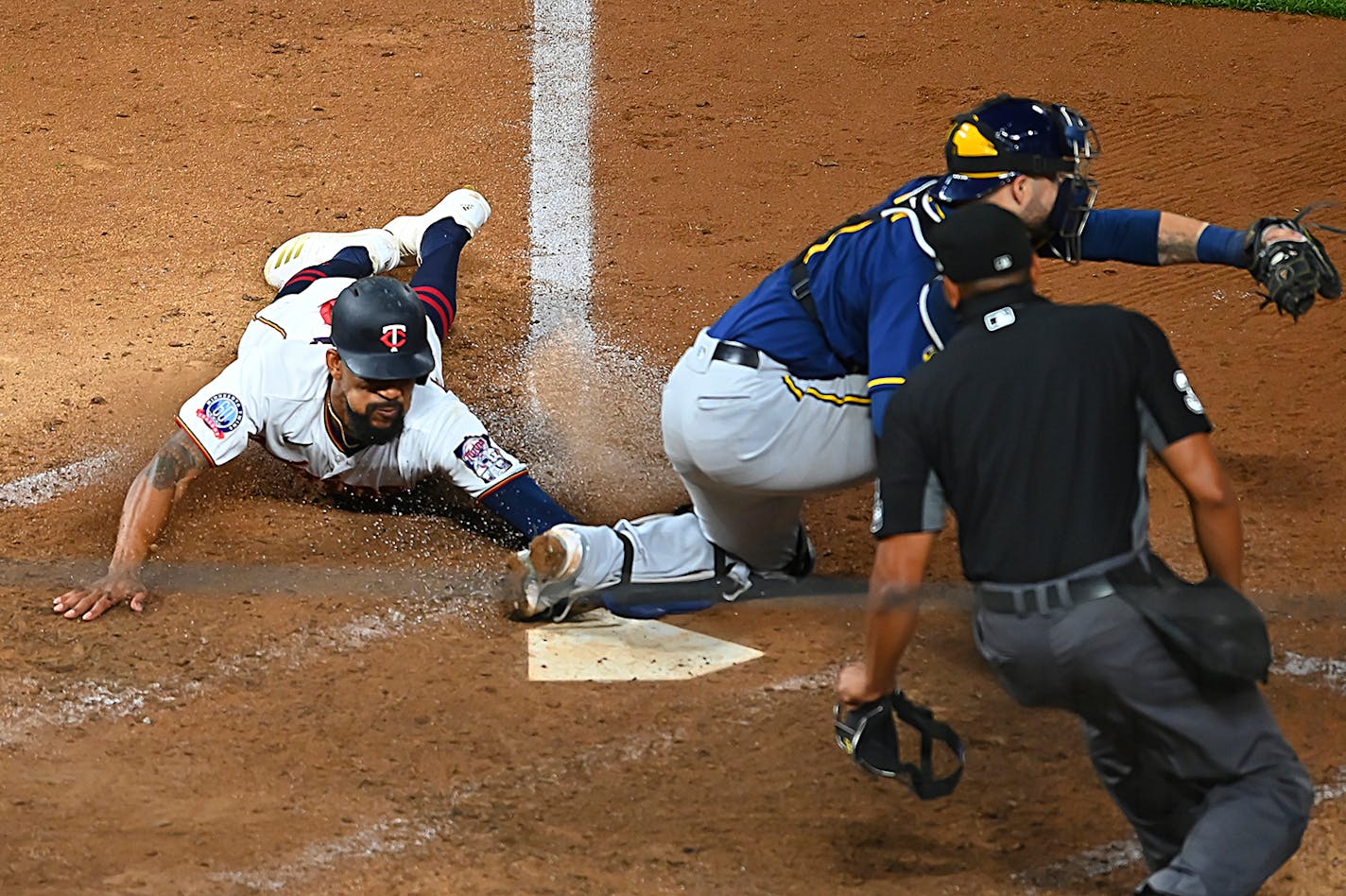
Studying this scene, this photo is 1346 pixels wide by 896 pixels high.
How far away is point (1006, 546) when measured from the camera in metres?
2.92

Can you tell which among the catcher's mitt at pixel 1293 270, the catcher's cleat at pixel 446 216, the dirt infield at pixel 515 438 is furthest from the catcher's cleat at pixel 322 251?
the catcher's mitt at pixel 1293 270

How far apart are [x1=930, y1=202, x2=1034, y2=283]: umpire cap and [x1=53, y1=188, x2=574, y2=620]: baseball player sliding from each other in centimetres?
198

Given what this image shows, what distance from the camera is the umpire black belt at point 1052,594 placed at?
290 cm

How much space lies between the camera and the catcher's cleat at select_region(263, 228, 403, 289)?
6098 millimetres

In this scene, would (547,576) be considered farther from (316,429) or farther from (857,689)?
(857,689)

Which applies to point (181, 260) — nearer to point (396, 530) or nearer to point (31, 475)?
point (31, 475)

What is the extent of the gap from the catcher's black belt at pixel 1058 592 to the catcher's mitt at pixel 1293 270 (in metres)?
1.47

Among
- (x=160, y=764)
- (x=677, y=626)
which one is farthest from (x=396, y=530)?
(x=160, y=764)

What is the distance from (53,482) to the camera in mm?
5102

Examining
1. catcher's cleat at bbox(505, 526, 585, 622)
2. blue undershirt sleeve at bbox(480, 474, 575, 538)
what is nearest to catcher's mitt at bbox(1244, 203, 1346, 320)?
catcher's cleat at bbox(505, 526, 585, 622)

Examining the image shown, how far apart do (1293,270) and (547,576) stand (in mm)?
2197

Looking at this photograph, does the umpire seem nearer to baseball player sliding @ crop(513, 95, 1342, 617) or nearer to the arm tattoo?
baseball player sliding @ crop(513, 95, 1342, 617)

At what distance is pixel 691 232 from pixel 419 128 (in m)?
1.79

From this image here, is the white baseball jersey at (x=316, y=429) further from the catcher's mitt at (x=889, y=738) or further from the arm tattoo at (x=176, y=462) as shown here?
the catcher's mitt at (x=889, y=738)
